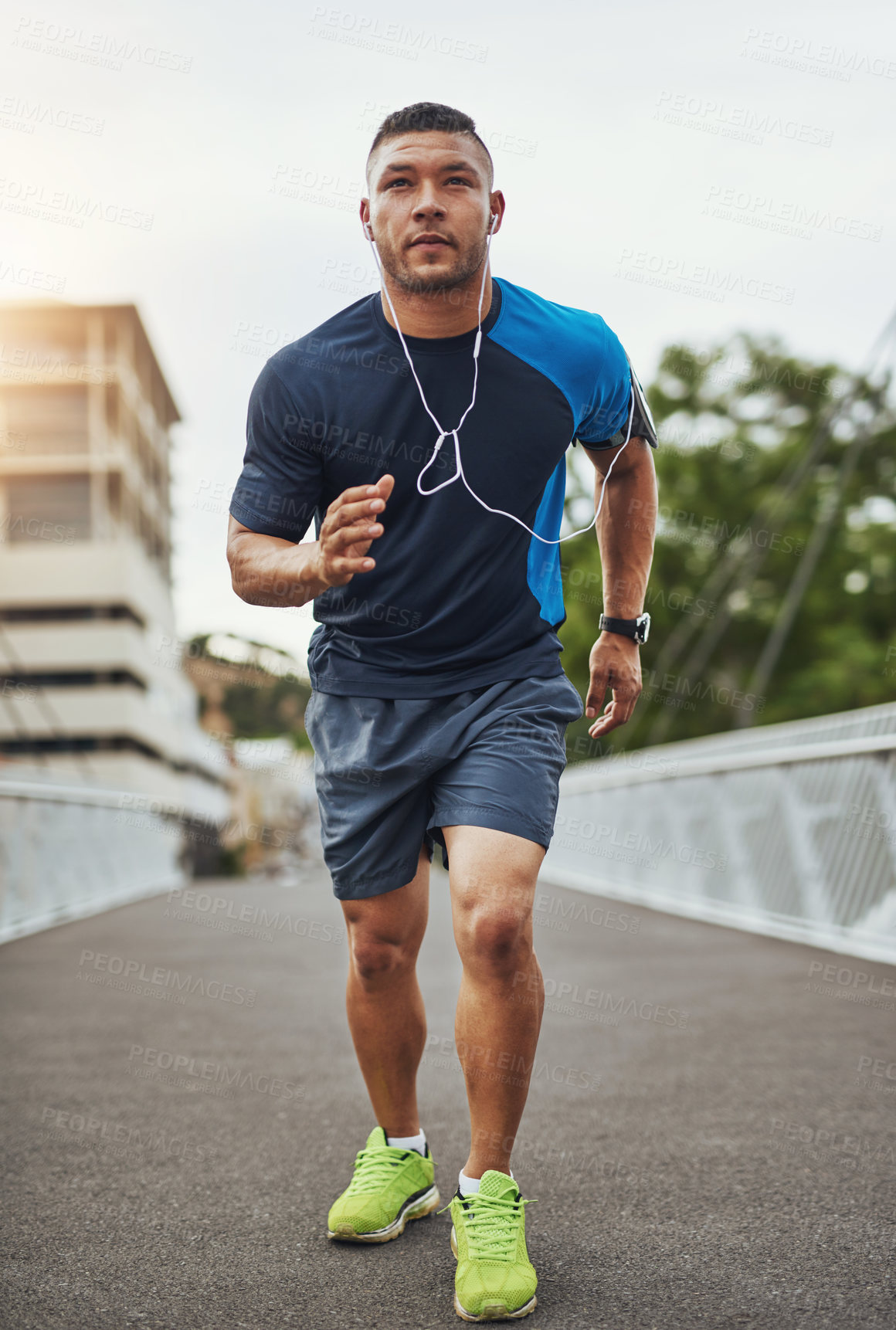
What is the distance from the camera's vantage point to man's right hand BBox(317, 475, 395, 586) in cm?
227

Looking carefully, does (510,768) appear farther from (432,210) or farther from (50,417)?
(50,417)

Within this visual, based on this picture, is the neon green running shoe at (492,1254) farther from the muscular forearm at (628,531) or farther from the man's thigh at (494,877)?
the muscular forearm at (628,531)

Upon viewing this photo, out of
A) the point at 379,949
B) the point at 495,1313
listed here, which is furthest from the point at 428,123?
the point at 495,1313

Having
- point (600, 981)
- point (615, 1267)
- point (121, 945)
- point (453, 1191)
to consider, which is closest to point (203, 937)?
point (121, 945)

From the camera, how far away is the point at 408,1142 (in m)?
2.96

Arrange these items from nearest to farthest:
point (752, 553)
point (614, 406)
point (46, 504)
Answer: point (614, 406) < point (752, 553) < point (46, 504)

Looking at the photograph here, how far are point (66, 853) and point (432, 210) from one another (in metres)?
10.0

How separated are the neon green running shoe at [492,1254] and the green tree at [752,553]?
88.6 feet

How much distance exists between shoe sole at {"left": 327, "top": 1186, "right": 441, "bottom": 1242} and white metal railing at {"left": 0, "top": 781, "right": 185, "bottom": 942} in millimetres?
6916

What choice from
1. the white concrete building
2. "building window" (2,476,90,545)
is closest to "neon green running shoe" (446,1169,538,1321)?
the white concrete building

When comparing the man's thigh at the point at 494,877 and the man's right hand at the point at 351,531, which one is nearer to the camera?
the man's right hand at the point at 351,531

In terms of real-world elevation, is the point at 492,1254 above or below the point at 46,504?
above

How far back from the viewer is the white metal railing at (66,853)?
384 inches

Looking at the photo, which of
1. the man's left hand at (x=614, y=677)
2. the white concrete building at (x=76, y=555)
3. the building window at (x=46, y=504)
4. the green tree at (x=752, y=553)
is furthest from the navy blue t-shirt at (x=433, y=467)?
the building window at (x=46, y=504)
